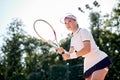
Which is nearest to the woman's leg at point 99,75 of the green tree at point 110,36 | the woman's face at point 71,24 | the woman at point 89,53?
the woman at point 89,53

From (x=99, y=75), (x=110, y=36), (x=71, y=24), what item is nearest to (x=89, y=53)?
(x=99, y=75)

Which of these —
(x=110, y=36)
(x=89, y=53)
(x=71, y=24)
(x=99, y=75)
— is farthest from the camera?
(x=110, y=36)

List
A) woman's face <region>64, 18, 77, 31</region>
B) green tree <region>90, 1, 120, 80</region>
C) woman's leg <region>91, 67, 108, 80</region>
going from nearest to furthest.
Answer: woman's leg <region>91, 67, 108, 80</region>
woman's face <region>64, 18, 77, 31</region>
green tree <region>90, 1, 120, 80</region>

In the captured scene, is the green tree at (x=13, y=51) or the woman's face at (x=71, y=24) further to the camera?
the green tree at (x=13, y=51)

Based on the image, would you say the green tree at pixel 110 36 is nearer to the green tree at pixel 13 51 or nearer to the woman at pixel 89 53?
the green tree at pixel 13 51

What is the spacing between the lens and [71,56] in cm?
449

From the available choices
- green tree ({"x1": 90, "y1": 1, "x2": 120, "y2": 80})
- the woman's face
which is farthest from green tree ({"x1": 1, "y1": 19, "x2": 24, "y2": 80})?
the woman's face

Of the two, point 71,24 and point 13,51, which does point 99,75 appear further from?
point 13,51

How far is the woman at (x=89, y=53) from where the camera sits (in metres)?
4.12

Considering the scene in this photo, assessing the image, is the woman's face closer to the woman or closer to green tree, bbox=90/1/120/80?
the woman

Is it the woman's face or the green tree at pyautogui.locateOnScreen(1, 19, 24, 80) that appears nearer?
the woman's face

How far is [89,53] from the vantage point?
4207 mm

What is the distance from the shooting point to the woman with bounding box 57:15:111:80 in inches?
162

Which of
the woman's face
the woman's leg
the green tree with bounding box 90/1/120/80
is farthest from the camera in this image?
the green tree with bounding box 90/1/120/80
